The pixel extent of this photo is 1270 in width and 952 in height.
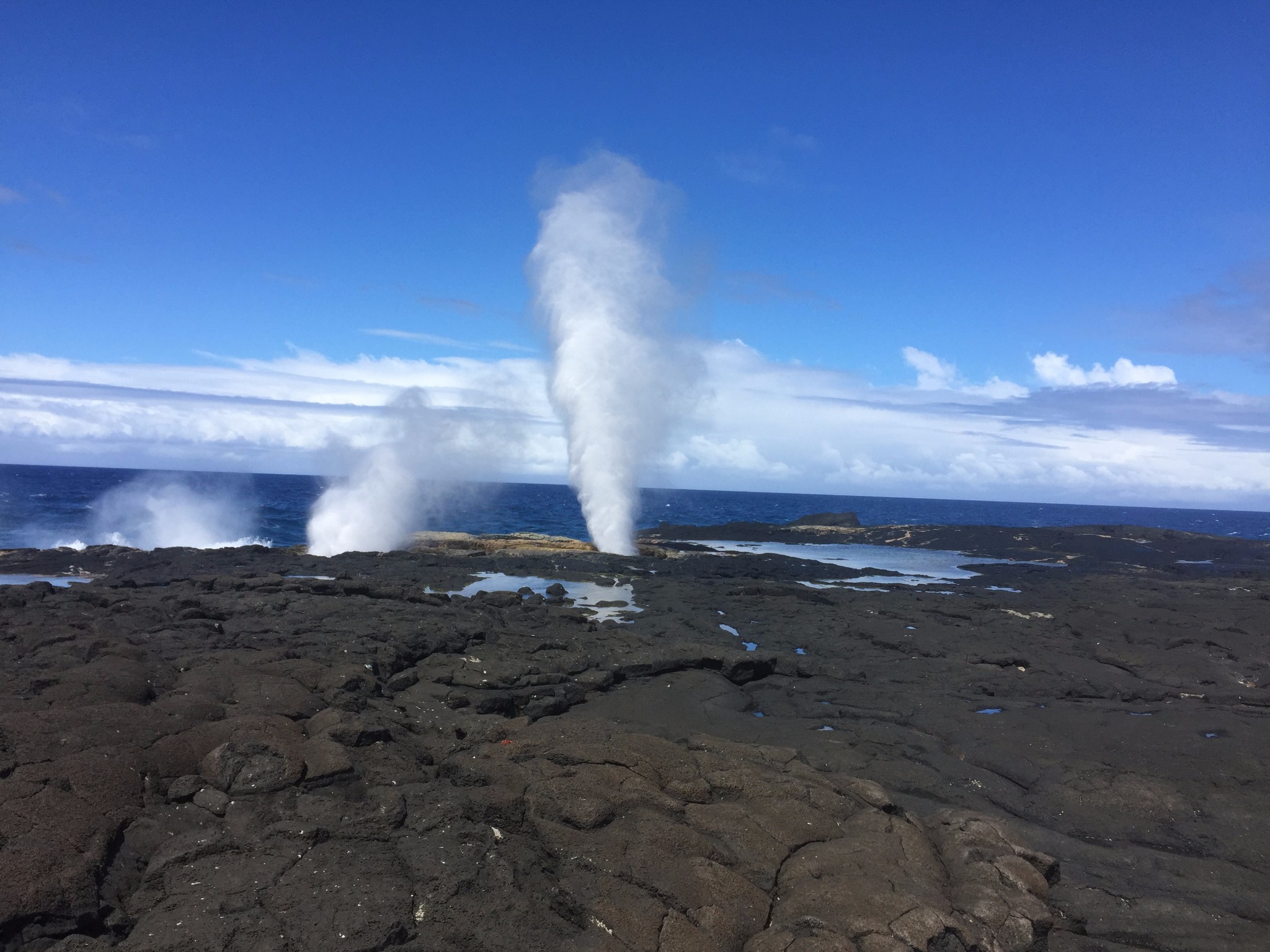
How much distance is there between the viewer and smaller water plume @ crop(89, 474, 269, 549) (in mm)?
40469

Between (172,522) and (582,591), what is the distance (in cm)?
3177

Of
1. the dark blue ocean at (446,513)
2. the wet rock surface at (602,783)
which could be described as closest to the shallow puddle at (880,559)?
the wet rock surface at (602,783)

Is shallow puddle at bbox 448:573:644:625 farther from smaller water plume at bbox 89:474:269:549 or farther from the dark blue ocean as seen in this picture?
the dark blue ocean

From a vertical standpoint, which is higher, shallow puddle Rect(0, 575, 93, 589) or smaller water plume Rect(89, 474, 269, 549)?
smaller water plume Rect(89, 474, 269, 549)

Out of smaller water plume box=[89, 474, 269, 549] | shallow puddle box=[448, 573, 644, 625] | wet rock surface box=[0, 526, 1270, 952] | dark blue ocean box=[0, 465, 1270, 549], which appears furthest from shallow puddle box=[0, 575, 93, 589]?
dark blue ocean box=[0, 465, 1270, 549]

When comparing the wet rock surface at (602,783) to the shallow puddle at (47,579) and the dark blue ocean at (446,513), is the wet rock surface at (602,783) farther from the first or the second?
the dark blue ocean at (446,513)

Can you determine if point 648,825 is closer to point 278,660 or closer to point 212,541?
point 278,660

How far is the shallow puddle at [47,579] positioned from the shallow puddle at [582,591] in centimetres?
1188

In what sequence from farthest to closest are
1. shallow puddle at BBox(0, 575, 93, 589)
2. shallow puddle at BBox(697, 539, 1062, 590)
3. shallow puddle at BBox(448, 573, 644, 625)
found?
shallow puddle at BBox(697, 539, 1062, 590), shallow puddle at BBox(0, 575, 93, 589), shallow puddle at BBox(448, 573, 644, 625)

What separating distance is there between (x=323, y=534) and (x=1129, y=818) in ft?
111

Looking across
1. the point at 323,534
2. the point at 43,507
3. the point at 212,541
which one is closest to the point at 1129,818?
the point at 323,534

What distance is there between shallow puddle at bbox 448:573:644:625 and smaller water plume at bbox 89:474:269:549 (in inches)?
616

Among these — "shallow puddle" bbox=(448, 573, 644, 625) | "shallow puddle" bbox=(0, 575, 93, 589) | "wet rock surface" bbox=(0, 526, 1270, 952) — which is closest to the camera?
"wet rock surface" bbox=(0, 526, 1270, 952)

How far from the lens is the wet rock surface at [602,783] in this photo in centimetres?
604
